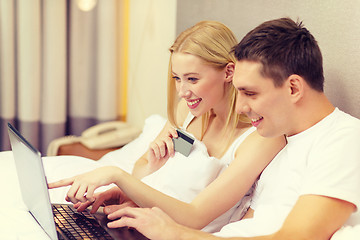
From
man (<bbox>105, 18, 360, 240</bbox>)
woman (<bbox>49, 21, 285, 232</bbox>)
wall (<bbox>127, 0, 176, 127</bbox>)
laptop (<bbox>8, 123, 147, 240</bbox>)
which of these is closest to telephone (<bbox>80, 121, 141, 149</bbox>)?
wall (<bbox>127, 0, 176, 127</bbox>)

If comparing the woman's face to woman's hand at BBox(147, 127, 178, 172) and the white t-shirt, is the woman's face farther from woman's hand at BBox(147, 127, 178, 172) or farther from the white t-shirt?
the white t-shirt

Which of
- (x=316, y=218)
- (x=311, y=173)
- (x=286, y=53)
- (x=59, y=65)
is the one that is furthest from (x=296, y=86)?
(x=59, y=65)

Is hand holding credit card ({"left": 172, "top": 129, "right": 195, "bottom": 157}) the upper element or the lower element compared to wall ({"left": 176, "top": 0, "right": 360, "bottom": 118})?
lower

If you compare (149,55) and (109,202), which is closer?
(109,202)

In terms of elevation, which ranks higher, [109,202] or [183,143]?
[183,143]

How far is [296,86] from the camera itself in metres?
1.19

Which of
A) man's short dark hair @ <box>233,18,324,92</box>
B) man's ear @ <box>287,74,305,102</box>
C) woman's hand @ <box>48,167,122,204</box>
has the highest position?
man's short dark hair @ <box>233,18,324,92</box>

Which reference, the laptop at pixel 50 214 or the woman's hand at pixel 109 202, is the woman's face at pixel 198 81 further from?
the laptop at pixel 50 214

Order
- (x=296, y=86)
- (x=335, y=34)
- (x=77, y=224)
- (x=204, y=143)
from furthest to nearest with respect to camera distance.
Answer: (x=204, y=143) → (x=335, y=34) → (x=77, y=224) → (x=296, y=86)

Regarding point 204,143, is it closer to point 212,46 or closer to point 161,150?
point 161,150

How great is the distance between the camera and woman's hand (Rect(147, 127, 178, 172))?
165 centimetres

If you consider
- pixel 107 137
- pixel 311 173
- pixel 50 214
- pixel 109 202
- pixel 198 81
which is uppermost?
pixel 198 81

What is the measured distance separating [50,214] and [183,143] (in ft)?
1.92

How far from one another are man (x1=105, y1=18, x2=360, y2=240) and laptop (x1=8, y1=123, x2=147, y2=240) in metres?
0.05
